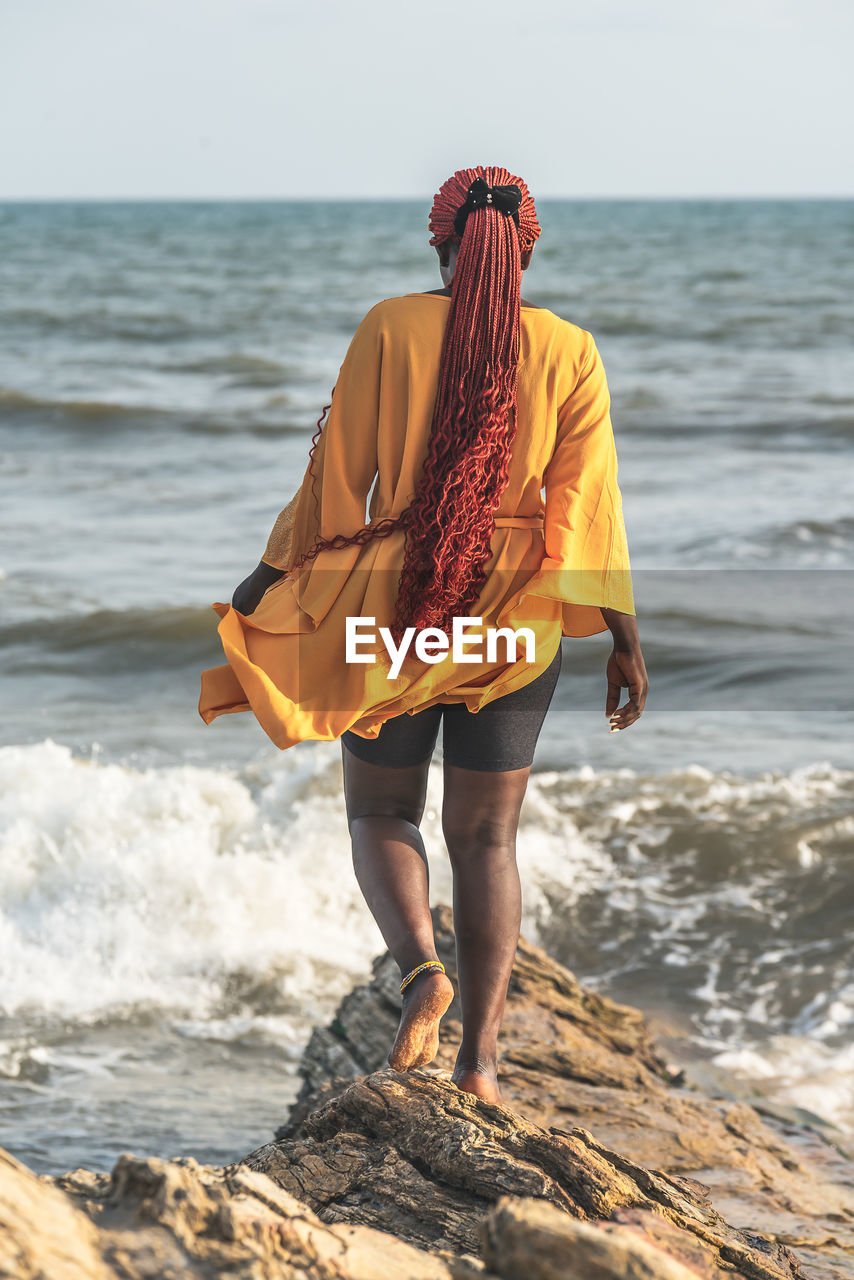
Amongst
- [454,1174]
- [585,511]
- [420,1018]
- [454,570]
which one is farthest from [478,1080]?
[585,511]

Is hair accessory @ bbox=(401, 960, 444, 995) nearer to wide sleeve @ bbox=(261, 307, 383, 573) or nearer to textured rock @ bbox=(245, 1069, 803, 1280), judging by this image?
textured rock @ bbox=(245, 1069, 803, 1280)

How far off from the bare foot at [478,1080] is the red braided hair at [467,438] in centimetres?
86

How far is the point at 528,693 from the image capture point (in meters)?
2.45

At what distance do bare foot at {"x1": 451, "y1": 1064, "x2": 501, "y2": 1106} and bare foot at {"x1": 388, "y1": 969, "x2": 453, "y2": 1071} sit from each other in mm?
162

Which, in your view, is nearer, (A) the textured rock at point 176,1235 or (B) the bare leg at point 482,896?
(A) the textured rock at point 176,1235

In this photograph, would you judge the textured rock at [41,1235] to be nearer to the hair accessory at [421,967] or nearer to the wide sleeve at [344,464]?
the hair accessory at [421,967]

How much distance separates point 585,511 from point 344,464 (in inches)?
17.8

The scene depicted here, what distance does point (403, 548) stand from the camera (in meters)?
2.39

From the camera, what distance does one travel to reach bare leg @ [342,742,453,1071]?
7.65ft

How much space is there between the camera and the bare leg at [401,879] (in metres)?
2.33

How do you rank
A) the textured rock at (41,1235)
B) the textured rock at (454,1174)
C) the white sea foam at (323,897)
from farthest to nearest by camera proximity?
the white sea foam at (323,897), the textured rock at (454,1174), the textured rock at (41,1235)

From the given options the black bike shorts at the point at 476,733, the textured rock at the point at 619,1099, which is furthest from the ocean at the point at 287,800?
the black bike shorts at the point at 476,733

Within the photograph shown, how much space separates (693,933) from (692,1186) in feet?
7.94

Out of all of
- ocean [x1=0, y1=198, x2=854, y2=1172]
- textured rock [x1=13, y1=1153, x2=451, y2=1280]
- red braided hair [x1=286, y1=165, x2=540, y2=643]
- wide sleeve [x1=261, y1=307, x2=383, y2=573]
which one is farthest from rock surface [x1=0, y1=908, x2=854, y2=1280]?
wide sleeve [x1=261, y1=307, x2=383, y2=573]
